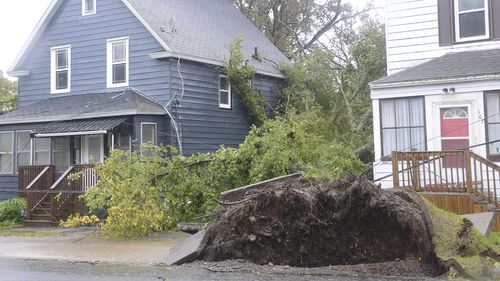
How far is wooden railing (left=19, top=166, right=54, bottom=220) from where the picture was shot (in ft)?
60.2

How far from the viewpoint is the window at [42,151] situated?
20.8 metres

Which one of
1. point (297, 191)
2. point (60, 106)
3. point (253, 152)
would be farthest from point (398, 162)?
point (60, 106)

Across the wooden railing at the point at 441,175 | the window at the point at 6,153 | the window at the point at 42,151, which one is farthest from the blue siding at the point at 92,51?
the wooden railing at the point at 441,175

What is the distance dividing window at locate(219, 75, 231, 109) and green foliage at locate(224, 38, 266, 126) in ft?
0.66

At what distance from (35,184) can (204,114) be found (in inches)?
233

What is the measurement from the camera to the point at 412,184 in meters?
12.9

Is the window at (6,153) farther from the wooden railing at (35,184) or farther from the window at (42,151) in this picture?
the wooden railing at (35,184)

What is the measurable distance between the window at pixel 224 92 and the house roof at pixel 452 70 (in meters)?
7.84

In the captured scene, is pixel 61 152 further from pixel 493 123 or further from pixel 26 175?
pixel 493 123

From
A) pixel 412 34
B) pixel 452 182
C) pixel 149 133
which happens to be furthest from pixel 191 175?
pixel 412 34

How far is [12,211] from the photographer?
62.4 feet

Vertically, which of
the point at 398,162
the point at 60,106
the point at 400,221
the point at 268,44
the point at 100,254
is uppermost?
the point at 268,44

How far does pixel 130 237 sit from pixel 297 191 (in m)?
5.60

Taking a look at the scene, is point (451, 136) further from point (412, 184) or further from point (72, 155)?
point (72, 155)
